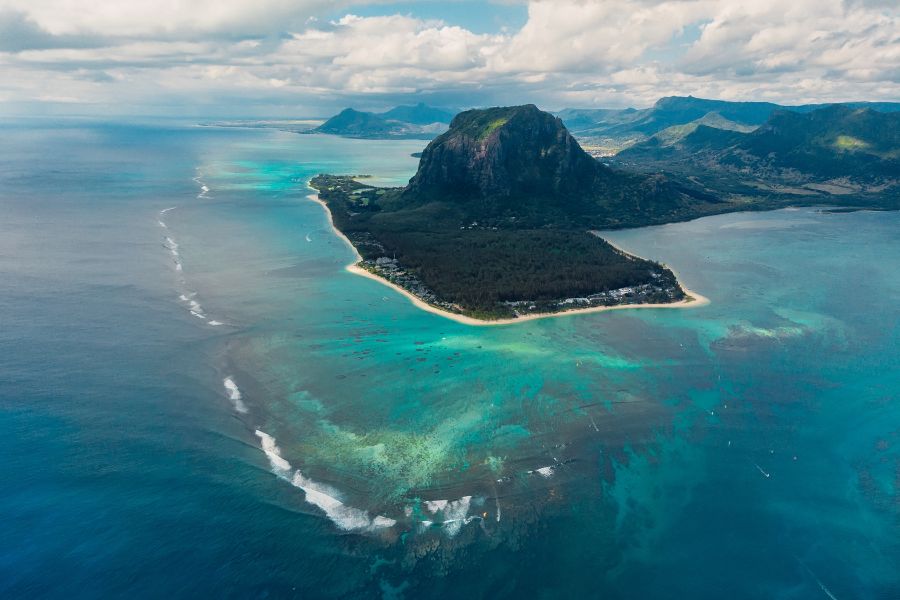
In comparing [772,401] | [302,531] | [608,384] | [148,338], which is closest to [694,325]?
[772,401]

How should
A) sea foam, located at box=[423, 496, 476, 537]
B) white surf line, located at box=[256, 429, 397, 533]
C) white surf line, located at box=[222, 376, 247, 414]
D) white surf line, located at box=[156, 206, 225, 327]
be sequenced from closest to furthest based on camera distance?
white surf line, located at box=[256, 429, 397, 533], sea foam, located at box=[423, 496, 476, 537], white surf line, located at box=[222, 376, 247, 414], white surf line, located at box=[156, 206, 225, 327]

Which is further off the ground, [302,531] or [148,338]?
[148,338]

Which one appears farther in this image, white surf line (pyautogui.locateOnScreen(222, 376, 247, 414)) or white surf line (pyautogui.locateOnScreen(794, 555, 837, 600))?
white surf line (pyautogui.locateOnScreen(222, 376, 247, 414))

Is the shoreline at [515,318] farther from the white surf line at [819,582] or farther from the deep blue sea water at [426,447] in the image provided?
the white surf line at [819,582]

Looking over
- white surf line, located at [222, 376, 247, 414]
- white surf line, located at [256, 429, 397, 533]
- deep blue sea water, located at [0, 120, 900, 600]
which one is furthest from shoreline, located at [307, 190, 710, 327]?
white surf line, located at [256, 429, 397, 533]

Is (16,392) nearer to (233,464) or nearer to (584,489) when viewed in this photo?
(233,464)

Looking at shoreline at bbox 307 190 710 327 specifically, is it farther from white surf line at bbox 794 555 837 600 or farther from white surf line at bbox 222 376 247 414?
white surf line at bbox 794 555 837 600
